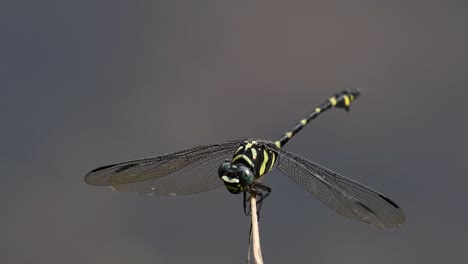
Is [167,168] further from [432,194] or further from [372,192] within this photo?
[432,194]

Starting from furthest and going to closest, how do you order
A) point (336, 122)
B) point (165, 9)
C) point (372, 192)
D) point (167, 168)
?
point (165, 9)
point (336, 122)
point (167, 168)
point (372, 192)

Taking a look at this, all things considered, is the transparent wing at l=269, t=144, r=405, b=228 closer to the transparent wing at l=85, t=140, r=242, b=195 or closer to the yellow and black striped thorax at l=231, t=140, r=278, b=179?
the yellow and black striped thorax at l=231, t=140, r=278, b=179

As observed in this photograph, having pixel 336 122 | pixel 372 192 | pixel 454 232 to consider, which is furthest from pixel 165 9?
pixel 372 192

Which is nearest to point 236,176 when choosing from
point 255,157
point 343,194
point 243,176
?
point 243,176

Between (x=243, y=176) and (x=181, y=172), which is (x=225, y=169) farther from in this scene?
(x=181, y=172)

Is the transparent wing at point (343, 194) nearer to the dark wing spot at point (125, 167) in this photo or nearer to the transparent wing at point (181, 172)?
the transparent wing at point (181, 172)

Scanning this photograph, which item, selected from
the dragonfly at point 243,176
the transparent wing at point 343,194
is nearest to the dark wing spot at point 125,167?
the dragonfly at point 243,176

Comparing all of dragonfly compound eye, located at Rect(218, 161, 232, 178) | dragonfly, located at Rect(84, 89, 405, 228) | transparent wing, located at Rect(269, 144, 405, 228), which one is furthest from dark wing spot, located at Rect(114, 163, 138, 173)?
transparent wing, located at Rect(269, 144, 405, 228)
